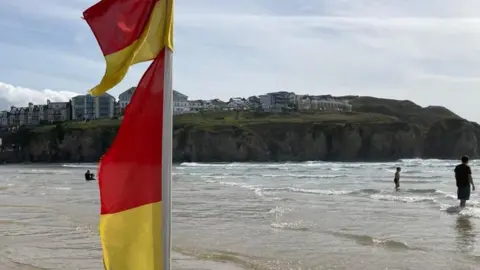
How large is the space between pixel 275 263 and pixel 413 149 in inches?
5452

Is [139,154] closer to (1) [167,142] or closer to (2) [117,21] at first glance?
(1) [167,142]

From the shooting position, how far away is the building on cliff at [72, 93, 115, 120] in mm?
190500

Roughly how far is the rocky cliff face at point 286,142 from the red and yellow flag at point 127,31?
430ft

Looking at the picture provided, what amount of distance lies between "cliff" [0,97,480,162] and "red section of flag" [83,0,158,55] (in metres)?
131

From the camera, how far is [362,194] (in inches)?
1184

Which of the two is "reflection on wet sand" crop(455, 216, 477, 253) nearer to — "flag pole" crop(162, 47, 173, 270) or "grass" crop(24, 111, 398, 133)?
"flag pole" crop(162, 47, 173, 270)

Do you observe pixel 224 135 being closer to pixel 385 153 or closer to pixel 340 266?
pixel 385 153

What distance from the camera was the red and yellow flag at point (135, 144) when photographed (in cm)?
385

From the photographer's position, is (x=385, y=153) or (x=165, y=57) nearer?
(x=165, y=57)

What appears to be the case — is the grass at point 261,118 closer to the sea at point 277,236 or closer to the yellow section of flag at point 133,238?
the sea at point 277,236

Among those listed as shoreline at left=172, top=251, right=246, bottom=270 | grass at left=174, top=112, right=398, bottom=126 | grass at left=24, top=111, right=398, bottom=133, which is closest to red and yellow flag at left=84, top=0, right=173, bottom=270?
shoreline at left=172, top=251, right=246, bottom=270

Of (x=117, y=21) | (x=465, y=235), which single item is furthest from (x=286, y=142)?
(x=117, y=21)

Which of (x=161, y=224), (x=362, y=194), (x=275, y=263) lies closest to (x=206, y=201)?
(x=362, y=194)

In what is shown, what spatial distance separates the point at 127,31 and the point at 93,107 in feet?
633
